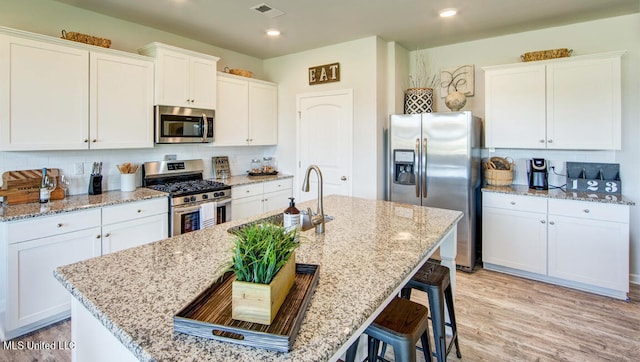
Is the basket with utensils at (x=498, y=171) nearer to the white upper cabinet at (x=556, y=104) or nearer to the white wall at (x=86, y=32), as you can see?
the white upper cabinet at (x=556, y=104)

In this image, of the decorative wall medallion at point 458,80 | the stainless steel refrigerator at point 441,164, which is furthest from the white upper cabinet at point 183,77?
the decorative wall medallion at point 458,80

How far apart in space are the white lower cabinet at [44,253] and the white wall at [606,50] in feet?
→ 13.3

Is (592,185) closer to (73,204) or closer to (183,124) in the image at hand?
(183,124)

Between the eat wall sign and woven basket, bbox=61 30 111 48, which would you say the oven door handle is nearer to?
woven basket, bbox=61 30 111 48

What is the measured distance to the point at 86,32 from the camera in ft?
10.5

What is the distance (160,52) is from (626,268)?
468 cm

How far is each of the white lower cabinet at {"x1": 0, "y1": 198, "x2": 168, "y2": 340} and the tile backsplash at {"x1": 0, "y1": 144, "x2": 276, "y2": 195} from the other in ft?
2.20

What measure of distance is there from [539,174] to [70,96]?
4474 millimetres

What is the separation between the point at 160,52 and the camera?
3410 millimetres

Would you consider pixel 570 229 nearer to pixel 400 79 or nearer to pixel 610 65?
pixel 610 65

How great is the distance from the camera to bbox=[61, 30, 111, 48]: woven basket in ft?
9.47

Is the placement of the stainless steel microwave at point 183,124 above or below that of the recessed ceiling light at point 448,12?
below

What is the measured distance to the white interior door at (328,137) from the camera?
14.0 ft

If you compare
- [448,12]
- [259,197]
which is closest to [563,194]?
[448,12]
